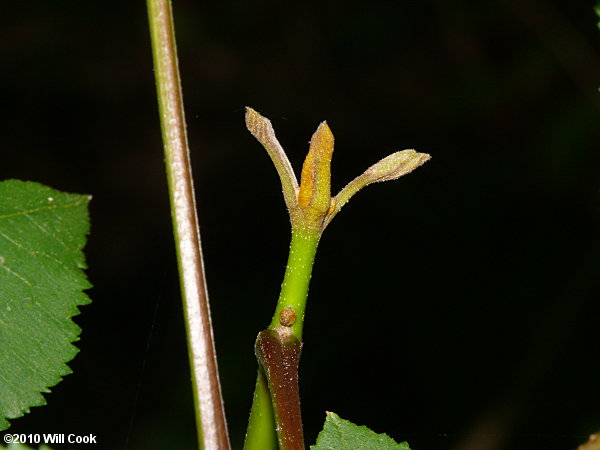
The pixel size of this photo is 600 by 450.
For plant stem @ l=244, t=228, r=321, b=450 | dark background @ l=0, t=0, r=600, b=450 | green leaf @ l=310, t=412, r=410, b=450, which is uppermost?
dark background @ l=0, t=0, r=600, b=450

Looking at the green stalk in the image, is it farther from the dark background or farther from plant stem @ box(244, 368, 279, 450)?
the dark background

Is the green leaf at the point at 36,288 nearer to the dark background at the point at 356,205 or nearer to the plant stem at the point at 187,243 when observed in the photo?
the plant stem at the point at 187,243

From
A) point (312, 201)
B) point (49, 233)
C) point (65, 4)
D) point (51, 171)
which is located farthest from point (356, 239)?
point (312, 201)

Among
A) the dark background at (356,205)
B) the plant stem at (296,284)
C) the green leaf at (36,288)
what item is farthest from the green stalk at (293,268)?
the dark background at (356,205)

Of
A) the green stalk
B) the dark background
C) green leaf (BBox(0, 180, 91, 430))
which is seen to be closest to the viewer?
the green stalk

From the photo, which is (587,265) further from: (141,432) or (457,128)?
(141,432)

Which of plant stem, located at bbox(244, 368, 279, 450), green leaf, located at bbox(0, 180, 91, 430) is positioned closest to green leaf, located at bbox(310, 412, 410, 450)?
plant stem, located at bbox(244, 368, 279, 450)
